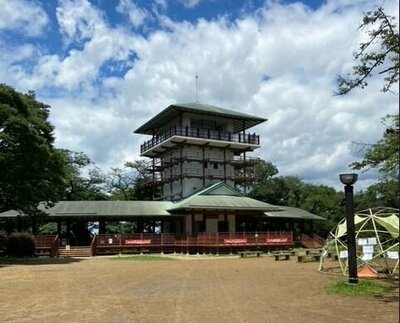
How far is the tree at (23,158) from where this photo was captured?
2933 cm

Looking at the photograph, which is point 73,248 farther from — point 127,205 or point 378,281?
point 378,281

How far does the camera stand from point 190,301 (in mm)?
12508

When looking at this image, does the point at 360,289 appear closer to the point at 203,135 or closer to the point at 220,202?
the point at 220,202

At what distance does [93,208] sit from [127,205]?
11.2 feet

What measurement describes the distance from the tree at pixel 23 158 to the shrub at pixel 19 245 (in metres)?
4.32

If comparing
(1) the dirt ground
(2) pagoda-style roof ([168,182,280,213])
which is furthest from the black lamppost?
(2) pagoda-style roof ([168,182,280,213])

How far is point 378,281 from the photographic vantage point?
15.4m

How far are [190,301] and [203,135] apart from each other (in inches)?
1515

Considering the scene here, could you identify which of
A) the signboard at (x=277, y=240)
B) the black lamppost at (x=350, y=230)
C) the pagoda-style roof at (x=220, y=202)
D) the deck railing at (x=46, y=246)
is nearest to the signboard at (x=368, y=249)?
the black lamppost at (x=350, y=230)

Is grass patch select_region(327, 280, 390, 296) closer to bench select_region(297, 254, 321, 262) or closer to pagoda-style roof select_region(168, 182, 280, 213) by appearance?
bench select_region(297, 254, 321, 262)

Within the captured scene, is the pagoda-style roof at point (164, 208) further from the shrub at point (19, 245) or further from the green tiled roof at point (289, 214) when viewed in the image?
the shrub at point (19, 245)

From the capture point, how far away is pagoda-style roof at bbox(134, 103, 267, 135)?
50562 millimetres

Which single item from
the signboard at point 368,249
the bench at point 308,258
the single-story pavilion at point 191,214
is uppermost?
the single-story pavilion at point 191,214

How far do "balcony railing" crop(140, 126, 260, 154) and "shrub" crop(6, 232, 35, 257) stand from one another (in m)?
17.9
